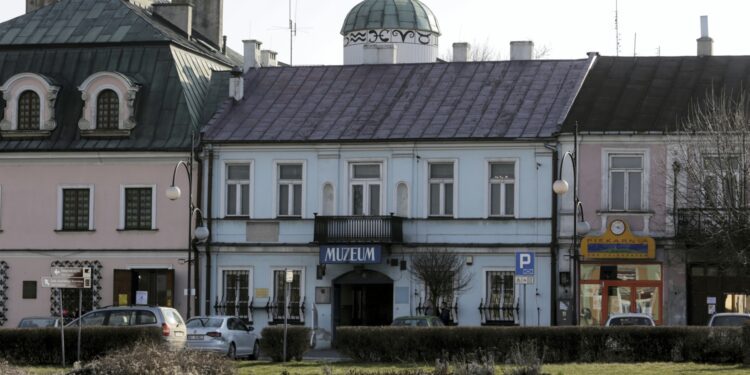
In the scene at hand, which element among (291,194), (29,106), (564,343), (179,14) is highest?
(179,14)

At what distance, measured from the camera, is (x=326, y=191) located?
5112cm

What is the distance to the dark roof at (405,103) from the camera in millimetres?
50531

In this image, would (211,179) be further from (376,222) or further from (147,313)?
(147,313)

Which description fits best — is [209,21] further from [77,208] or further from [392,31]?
[77,208]

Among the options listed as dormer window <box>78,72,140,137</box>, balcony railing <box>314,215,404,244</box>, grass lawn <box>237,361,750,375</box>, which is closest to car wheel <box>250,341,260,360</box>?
balcony railing <box>314,215,404,244</box>

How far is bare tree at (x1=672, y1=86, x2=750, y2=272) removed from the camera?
4575 centimetres

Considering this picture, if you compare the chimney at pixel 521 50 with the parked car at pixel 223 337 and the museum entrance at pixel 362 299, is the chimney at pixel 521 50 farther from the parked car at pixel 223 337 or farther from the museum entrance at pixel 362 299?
the parked car at pixel 223 337

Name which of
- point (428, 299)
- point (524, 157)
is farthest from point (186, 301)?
point (524, 157)

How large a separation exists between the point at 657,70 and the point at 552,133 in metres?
5.28

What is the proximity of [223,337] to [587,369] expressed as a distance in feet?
38.5

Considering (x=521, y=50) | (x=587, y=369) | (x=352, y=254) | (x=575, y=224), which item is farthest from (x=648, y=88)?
(x=587, y=369)

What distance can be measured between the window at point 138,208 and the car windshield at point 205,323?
944cm

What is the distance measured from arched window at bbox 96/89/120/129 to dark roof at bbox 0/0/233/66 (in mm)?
2258

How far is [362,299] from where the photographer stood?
52094 millimetres
